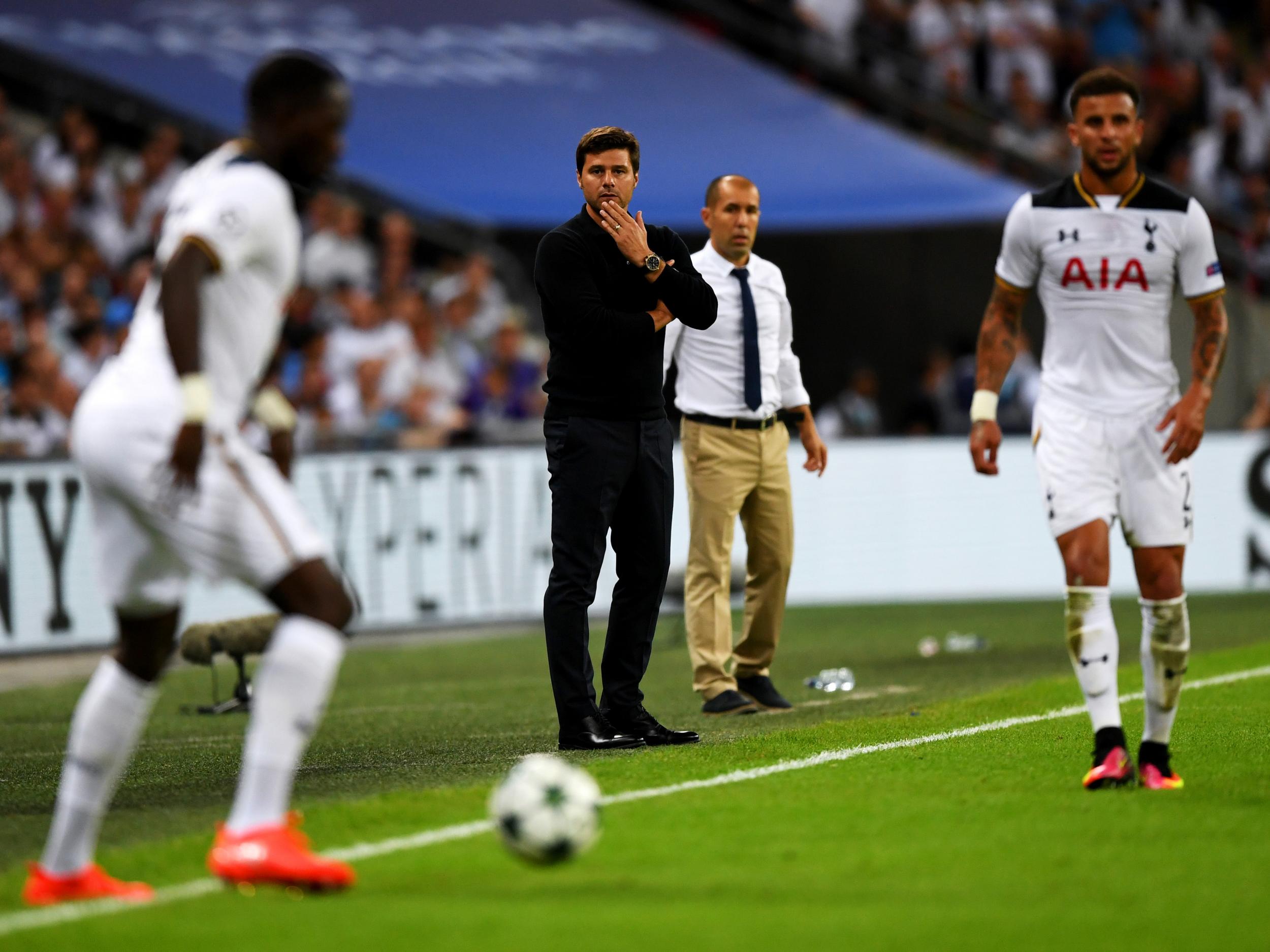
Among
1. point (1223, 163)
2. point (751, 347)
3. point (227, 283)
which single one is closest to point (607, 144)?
point (751, 347)

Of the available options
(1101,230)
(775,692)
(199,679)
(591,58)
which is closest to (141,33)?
(591,58)

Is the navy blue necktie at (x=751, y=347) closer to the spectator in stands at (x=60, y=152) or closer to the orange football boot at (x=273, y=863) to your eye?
the orange football boot at (x=273, y=863)

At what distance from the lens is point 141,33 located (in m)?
21.0

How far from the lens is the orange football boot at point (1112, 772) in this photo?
6.33 m

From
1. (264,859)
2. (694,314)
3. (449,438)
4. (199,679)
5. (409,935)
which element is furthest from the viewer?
(449,438)

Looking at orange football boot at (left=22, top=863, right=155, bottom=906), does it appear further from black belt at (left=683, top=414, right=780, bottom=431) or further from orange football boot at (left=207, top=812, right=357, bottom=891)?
black belt at (left=683, top=414, right=780, bottom=431)

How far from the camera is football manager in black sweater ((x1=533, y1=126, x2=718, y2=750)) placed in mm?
7535

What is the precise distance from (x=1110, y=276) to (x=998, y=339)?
0.48 meters

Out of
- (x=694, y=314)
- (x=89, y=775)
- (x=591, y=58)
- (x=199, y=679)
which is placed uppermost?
(x=591, y=58)

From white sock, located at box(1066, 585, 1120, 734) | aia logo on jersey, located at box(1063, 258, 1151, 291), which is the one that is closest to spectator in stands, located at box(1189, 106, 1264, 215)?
aia logo on jersey, located at box(1063, 258, 1151, 291)

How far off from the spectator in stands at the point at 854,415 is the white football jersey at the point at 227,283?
43.7 feet

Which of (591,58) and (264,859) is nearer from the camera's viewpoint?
(264,859)

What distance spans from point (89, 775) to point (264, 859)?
556 millimetres

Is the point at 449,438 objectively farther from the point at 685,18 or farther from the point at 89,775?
the point at 89,775
